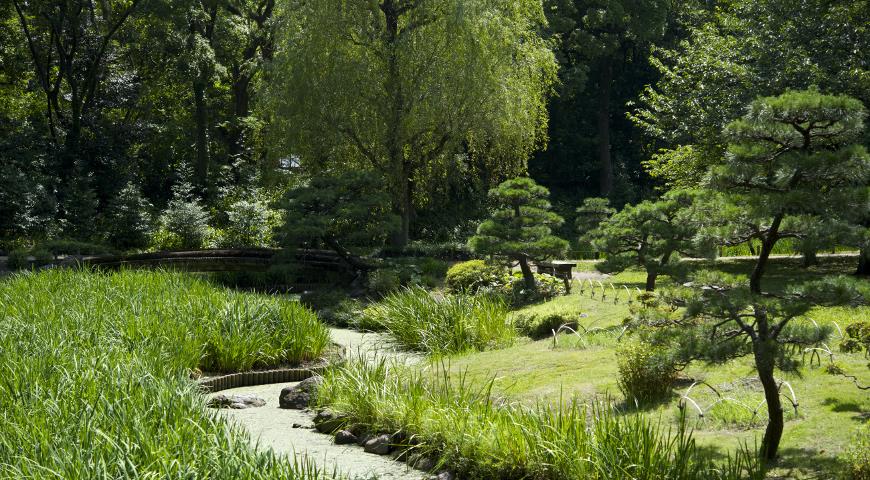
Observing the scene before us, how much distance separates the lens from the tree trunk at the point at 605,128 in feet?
105

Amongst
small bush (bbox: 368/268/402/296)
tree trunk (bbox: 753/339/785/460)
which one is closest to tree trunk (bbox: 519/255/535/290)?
small bush (bbox: 368/268/402/296)

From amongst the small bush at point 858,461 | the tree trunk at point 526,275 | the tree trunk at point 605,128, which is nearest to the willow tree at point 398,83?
the tree trunk at point 526,275

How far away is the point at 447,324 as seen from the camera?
36.4ft

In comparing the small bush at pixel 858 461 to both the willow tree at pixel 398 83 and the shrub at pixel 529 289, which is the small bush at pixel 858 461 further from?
the willow tree at pixel 398 83

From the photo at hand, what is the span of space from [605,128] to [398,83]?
51.8 ft

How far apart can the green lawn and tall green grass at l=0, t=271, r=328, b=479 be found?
261cm

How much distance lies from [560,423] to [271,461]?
1.99 meters

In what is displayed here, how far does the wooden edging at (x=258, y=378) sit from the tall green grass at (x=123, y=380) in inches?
11.0

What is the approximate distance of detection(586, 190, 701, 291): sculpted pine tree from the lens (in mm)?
10375

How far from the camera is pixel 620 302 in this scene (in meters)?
12.1

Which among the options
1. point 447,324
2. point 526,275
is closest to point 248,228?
point 526,275

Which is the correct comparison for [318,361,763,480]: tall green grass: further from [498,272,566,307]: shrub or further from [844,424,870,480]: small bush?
→ [498,272,566,307]: shrub

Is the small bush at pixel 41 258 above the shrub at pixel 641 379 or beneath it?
above

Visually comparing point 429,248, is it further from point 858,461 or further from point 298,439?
point 858,461
